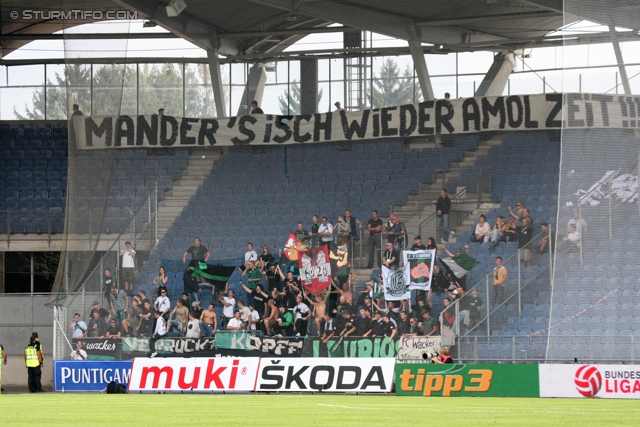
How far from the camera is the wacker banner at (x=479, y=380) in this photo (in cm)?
1745

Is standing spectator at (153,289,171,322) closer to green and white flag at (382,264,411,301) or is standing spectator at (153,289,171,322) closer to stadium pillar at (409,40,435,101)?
green and white flag at (382,264,411,301)

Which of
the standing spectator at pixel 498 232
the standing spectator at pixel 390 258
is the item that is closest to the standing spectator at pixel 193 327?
the standing spectator at pixel 390 258

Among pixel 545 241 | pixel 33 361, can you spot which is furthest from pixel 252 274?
pixel 545 241

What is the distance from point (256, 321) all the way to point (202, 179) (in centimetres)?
575

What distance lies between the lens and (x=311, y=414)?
38.7 ft

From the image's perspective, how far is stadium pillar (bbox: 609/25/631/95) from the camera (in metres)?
19.4

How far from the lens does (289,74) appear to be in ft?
96.4

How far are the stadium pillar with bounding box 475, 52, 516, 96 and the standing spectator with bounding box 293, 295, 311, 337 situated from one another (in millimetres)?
7544

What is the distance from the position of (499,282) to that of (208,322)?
21.7 ft

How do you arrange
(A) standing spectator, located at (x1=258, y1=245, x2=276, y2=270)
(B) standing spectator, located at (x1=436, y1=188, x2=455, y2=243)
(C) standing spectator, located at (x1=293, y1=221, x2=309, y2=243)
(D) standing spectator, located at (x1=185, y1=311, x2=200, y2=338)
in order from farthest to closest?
1. (C) standing spectator, located at (x1=293, y1=221, x2=309, y2=243)
2. (A) standing spectator, located at (x1=258, y1=245, x2=276, y2=270)
3. (B) standing spectator, located at (x1=436, y1=188, x2=455, y2=243)
4. (D) standing spectator, located at (x1=185, y1=311, x2=200, y2=338)

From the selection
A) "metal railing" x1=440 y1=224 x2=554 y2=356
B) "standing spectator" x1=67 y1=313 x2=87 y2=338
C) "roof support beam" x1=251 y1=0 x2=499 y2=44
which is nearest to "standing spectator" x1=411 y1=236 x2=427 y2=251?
"metal railing" x1=440 y1=224 x2=554 y2=356

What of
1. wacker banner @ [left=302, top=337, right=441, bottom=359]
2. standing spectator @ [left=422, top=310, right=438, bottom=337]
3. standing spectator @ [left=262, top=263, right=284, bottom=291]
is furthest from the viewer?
standing spectator @ [left=262, top=263, right=284, bottom=291]

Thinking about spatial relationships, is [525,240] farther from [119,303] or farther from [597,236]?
[119,303]

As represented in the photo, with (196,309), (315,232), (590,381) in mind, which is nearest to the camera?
(590,381)
